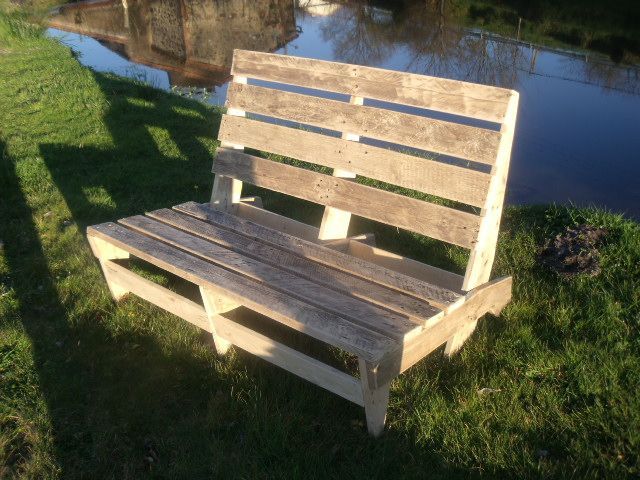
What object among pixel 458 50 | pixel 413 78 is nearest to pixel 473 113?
pixel 413 78

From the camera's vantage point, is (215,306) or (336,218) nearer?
(215,306)

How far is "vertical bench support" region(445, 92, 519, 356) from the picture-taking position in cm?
302

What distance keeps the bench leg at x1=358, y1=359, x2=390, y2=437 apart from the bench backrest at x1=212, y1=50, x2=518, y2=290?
757 millimetres

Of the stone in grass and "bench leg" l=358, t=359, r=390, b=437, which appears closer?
"bench leg" l=358, t=359, r=390, b=437

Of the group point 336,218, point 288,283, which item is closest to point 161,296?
point 288,283

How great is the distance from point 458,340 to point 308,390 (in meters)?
0.79

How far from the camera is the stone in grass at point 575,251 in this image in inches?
147

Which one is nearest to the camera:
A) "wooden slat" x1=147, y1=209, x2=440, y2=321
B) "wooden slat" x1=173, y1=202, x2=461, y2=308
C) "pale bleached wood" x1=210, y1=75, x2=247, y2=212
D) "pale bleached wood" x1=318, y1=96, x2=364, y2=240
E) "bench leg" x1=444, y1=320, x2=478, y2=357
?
Answer: "wooden slat" x1=147, y1=209, x2=440, y2=321

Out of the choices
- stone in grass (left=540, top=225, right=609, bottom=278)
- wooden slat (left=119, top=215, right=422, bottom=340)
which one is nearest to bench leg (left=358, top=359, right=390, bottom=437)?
wooden slat (left=119, top=215, right=422, bottom=340)

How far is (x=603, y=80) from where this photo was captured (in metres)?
10.2

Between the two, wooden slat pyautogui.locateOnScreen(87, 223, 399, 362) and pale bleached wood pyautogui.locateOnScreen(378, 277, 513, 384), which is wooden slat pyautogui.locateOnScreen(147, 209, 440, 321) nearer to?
pale bleached wood pyautogui.locateOnScreen(378, 277, 513, 384)

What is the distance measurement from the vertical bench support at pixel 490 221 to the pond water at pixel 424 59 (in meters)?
2.58

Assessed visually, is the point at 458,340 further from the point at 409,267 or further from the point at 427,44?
the point at 427,44

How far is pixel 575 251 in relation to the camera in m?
3.87
